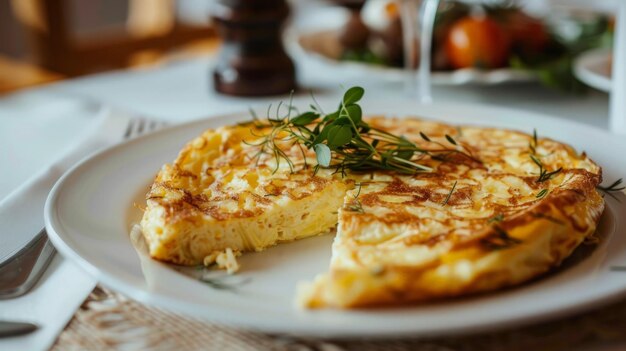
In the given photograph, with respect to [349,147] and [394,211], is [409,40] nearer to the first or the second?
[349,147]

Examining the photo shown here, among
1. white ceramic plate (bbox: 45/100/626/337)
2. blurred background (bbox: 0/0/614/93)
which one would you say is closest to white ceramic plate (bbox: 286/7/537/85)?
blurred background (bbox: 0/0/614/93)

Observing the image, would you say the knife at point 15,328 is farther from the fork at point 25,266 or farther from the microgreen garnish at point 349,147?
the microgreen garnish at point 349,147

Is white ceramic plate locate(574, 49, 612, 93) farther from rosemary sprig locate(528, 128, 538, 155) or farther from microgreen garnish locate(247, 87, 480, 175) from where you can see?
microgreen garnish locate(247, 87, 480, 175)

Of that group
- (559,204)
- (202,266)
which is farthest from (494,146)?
(202,266)

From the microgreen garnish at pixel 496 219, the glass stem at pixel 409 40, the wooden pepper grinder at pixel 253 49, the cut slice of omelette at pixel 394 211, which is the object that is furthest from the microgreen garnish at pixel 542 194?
the wooden pepper grinder at pixel 253 49

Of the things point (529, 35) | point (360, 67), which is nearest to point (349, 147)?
point (360, 67)
